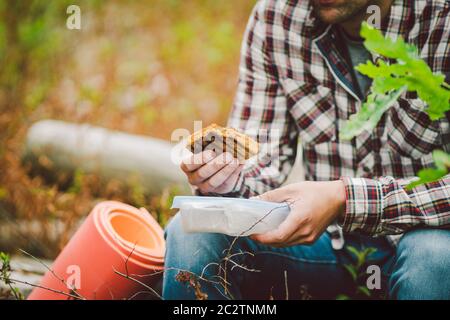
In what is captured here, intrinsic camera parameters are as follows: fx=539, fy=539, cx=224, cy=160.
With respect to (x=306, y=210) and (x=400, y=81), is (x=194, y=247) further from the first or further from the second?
(x=400, y=81)

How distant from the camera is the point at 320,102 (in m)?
1.69

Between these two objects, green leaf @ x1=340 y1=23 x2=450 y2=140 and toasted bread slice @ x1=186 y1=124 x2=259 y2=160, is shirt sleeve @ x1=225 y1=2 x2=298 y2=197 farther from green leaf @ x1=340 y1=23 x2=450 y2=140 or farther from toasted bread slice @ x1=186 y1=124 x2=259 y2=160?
green leaf @ x1=340 y1=23 x2=450 y2=140

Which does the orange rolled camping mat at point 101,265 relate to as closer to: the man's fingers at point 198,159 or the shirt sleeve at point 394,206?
the man's fingers at point 198,159

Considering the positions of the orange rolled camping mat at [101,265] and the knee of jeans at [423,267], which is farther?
the orange rolled camping mat at [101,265]

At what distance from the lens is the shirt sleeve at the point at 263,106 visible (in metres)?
1.72

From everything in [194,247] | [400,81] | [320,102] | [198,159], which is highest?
[400,81]

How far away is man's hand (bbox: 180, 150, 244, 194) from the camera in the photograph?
1.36 meters

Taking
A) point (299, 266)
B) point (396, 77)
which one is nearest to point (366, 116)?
point (396, 77)

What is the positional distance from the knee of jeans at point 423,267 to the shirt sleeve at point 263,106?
0.54m

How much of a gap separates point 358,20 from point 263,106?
1.28 feet

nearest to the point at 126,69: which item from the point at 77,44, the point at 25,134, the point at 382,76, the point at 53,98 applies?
the point at 77,44

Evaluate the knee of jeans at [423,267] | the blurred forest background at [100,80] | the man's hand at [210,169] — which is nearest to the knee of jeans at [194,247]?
the man's hand at [210,169]

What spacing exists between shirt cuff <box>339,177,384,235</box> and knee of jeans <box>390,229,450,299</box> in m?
0.09

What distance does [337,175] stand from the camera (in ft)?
5.56
